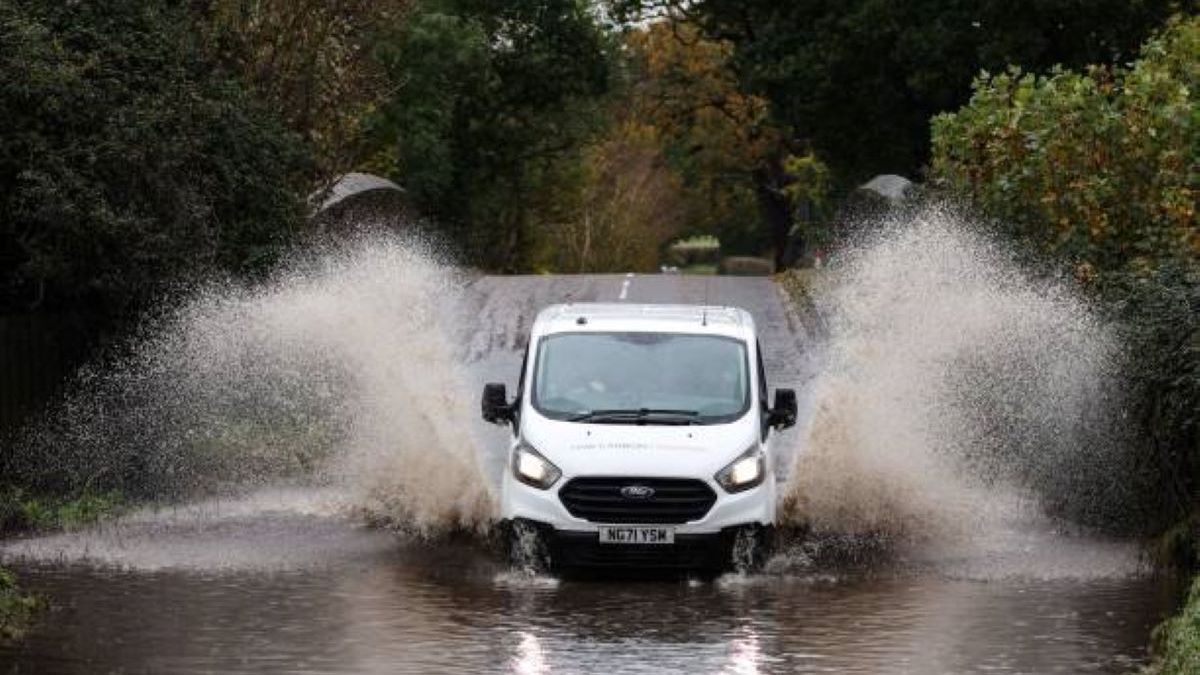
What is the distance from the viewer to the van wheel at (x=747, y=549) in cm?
1827

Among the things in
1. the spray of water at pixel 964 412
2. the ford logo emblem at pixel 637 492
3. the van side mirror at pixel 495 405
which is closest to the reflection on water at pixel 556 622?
the ford logo emblem at pixel 637 492

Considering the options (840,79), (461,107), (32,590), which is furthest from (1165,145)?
(461,107)

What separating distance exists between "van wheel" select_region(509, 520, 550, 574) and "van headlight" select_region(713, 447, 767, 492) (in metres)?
1.44

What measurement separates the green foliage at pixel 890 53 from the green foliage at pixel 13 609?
38.3 meters

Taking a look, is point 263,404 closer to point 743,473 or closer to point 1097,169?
point 743,473

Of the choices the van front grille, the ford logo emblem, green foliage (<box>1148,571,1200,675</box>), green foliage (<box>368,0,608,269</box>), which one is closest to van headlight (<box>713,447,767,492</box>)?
the van front grille

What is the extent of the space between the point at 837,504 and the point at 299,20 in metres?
16.0

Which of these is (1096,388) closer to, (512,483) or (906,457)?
(906,457)

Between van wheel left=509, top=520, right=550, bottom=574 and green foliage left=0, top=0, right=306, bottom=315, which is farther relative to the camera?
green foliage left=0, top=0, right=306, bottom=315

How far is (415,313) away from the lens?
105 feet

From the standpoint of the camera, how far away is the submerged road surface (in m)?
14.4

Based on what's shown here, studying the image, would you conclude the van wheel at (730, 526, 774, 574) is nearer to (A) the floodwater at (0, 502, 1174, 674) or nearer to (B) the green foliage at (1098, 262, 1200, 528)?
(A) the floodwater at (0, 502, 1174, 674)

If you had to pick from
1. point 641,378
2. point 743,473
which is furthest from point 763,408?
point 743,473

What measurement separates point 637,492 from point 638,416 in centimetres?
108
